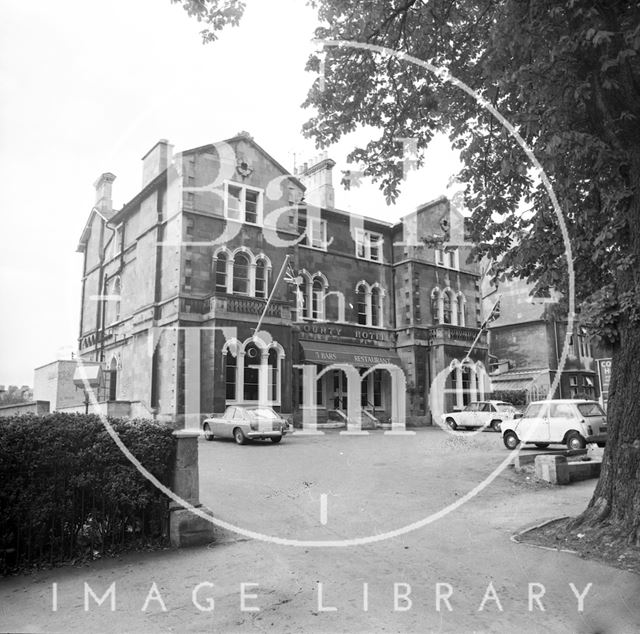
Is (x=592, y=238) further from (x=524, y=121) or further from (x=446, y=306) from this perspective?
(x=446, y=306)

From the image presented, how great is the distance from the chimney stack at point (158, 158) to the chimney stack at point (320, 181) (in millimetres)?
9141

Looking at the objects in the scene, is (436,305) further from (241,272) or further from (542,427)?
(542,427)

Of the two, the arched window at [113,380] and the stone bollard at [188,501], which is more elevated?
the arched window at [113,380]

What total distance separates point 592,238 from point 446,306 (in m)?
26.8

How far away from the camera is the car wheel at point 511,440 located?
61.1 ft

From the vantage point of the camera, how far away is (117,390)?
95.7 ft

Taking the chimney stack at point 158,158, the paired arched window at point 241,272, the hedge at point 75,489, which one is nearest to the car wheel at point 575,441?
the hedge at point 75,489

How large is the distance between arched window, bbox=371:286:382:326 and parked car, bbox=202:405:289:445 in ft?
46.1

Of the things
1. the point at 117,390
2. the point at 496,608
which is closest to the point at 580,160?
the point at 496,608

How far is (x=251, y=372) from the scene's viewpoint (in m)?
25.2

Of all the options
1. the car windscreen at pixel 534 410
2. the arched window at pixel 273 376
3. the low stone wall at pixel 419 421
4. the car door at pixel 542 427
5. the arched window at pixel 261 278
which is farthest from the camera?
the low stone wall at pixel 419 421

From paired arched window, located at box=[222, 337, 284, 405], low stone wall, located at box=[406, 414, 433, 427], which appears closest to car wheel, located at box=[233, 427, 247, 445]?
paired arched window, located at box=[222, 337, 284, 405]

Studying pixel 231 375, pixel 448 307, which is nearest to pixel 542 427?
pixel 231 375

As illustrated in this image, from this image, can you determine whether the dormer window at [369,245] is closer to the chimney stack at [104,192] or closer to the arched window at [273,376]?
the arched window at [273,376]
